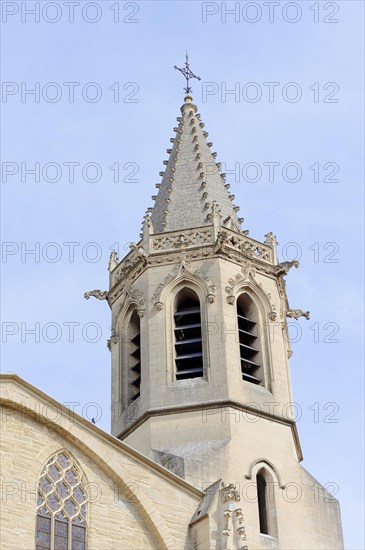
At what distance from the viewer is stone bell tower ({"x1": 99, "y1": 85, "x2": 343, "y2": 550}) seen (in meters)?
19.5

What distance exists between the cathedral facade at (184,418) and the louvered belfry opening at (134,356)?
0.02 metres

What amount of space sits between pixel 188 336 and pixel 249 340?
3.65 ft

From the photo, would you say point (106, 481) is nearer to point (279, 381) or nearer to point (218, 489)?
point (218, 489)

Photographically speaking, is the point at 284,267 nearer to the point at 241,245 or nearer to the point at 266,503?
the point at 241,245

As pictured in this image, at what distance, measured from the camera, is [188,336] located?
21.8 metres

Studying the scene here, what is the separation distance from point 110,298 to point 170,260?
172 centimetres

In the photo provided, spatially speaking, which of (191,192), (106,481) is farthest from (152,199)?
(106,481)

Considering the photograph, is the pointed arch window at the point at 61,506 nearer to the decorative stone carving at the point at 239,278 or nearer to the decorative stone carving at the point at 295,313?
the decorative stone carving at the point at 239,278

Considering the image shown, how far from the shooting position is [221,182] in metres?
24.4

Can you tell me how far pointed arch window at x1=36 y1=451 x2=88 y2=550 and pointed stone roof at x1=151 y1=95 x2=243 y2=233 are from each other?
638 cm

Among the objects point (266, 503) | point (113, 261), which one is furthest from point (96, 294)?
point (266, 503)

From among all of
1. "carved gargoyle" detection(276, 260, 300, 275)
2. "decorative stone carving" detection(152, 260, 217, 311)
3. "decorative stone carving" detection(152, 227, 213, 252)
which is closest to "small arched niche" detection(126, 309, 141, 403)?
"decorative stone carving" detection(152, 260, 217, 311)

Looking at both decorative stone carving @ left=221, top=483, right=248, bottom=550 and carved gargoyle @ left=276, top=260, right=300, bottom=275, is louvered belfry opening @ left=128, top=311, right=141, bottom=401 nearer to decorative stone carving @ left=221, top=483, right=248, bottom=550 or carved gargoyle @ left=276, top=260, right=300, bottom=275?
carved gargoyle @ left=276, top=260, right=300, bottom=275

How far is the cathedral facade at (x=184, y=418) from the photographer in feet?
57.4
